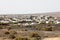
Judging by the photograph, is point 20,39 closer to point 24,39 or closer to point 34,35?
point 24,39

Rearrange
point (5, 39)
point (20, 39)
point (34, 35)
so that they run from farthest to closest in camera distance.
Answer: point (34, 35) < point (5, 39) < point (20, 39)

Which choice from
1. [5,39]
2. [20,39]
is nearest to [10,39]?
[5,39]

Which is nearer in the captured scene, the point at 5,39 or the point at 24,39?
the point at 24,39

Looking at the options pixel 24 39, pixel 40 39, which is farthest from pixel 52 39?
pixel 24 39

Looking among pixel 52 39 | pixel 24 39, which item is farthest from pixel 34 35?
pixel 24 39

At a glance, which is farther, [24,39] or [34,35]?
[34,35]

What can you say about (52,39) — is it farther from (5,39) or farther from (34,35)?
(5,39)

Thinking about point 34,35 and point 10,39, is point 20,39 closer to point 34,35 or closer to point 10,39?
point 10,39

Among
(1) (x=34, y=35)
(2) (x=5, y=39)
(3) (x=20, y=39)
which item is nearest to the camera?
(3) (x=20, y=39)
